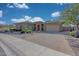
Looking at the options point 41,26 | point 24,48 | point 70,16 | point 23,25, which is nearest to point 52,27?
point 41,26

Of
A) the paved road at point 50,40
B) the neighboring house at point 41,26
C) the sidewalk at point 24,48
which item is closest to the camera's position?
the sidewalk at point 24,48

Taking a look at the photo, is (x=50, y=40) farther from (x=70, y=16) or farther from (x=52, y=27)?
(x=70, y=16)

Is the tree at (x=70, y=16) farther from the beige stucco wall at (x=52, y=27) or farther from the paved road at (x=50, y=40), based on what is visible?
the paved road at (x=50, y=40)

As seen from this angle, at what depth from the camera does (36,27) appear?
629 cm

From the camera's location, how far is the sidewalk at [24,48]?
6.02m

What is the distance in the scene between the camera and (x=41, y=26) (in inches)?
248

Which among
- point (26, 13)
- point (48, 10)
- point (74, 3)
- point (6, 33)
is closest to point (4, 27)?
point (6, 33)

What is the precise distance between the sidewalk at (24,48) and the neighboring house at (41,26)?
1.11ft

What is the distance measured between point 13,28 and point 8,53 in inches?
24.2

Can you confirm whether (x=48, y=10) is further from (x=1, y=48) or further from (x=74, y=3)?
(x=1, y=48)

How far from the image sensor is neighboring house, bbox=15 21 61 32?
629cm

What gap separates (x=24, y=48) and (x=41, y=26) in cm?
64

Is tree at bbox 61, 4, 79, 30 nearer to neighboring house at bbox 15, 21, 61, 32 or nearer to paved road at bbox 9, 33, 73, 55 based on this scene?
neighboring house at bbox 15, 21, 61, 32

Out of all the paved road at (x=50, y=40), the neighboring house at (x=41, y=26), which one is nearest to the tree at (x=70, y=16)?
the neighboring house at (x=41, y=26)
